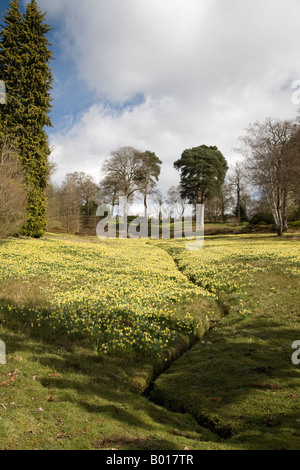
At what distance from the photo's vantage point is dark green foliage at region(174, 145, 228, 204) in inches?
2496

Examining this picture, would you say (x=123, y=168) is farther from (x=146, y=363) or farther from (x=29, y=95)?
(x=146, y=363)

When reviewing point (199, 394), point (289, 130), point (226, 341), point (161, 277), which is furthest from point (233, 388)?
point (289, 130)

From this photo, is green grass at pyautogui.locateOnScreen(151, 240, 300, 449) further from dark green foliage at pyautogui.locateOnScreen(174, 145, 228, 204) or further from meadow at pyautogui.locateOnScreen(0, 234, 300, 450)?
dark green foliage at pyautogui.locateOnScreen(174, 145, 228, 204)

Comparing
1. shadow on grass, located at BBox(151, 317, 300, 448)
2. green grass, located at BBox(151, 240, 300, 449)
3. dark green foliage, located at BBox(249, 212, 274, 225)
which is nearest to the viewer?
green grass, located at BBox(151, 240, 300, 449)

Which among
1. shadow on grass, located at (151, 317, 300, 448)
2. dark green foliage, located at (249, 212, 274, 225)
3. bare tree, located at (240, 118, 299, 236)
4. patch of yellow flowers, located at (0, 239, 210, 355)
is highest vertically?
bare tree, located at (240, 118, 299, 236)

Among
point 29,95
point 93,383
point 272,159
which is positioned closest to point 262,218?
point 272,159

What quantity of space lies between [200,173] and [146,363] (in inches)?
2428

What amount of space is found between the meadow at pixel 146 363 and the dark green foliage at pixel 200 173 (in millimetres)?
52599

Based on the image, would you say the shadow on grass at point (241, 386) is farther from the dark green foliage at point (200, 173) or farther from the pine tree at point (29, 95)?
the dark green foliage at point (200, 173)

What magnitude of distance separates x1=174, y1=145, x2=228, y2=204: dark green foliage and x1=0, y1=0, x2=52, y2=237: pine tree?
39.6 metres

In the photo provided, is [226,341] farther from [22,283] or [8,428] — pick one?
[22,283]

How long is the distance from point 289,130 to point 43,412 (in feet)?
152

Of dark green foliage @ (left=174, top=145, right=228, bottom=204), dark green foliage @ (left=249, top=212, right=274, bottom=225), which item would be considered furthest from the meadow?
dark green foliage @ (left=174, top=145, right=228, bottom=204)

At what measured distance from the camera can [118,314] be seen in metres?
8.88
